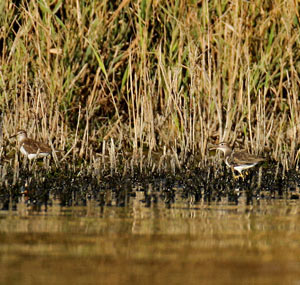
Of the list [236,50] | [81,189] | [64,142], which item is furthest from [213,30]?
[81,189]

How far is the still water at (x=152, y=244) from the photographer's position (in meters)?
4.33

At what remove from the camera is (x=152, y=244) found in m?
5.31

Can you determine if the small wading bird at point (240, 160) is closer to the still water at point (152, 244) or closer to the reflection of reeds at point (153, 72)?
the reflection of reeds at point (153, 72)

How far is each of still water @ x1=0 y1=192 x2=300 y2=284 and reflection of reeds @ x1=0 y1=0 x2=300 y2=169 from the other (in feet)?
10.6

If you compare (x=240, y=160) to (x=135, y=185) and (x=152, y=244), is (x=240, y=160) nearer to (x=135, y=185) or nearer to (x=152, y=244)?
(x=135, y=185)

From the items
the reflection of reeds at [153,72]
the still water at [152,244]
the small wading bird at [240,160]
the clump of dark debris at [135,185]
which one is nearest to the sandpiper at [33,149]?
the clump of dark debris at [135,185]

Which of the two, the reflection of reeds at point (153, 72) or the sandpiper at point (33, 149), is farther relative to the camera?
the reflection of reeds at point (153, 72)

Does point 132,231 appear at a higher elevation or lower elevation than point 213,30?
lower

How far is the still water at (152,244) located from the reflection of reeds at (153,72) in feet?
10.6

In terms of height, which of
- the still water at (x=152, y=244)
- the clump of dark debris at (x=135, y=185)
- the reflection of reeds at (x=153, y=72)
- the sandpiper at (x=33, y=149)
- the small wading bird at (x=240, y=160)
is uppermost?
the reflection of reeds at (x=153, y=72)

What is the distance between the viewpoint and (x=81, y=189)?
25.8ft

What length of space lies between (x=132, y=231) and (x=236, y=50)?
5166mm

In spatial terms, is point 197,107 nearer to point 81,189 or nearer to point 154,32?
point 154,32

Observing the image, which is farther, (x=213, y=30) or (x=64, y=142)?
(x=213, y=30)
